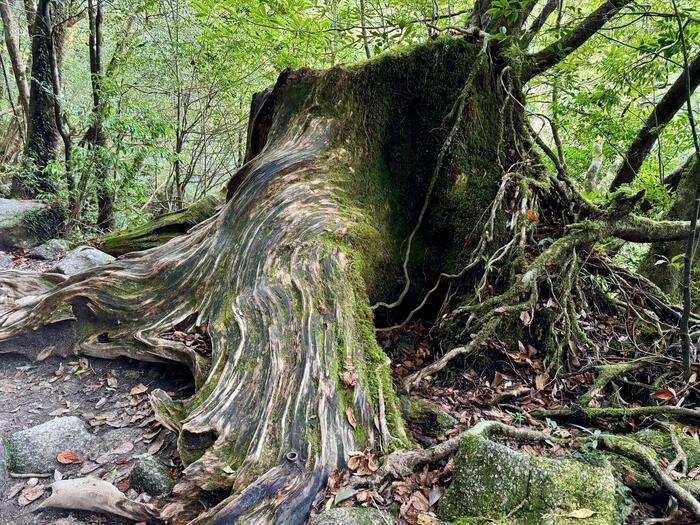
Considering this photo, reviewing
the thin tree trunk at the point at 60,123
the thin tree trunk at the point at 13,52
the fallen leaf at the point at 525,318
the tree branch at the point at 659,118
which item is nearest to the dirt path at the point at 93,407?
the fallen leaf at the point at 525,318

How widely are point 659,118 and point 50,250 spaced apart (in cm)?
1064

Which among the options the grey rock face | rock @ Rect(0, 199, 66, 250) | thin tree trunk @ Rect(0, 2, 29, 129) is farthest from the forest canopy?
thin tree trunk @ Rect(0, 2, 29, 129)

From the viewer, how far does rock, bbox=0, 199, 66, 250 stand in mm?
7762

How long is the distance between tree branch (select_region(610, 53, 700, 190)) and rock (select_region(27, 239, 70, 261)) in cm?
959

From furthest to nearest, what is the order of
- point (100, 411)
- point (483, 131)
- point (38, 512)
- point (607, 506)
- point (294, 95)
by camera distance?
point (294, 95), point (483, 131), point (100, 411), point (38, 512), point (607, 506)

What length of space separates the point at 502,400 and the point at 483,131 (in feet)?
9.52

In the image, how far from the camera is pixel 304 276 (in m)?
3.51

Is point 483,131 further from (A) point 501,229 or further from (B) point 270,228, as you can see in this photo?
(B) point 270,228

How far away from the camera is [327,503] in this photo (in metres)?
2.24

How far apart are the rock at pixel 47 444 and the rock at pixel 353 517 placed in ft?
A: 6.54

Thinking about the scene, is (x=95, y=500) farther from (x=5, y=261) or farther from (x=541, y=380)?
(x=5, y=261)

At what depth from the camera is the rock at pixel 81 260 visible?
5.64 meters

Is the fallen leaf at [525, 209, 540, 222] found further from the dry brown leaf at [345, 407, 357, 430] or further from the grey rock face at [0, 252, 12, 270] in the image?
the grey rock face at [0, 252, 12, 270]

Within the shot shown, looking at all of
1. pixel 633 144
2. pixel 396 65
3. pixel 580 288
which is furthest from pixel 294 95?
pixel 633 144
